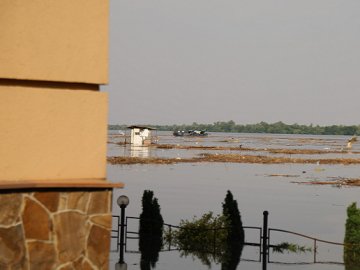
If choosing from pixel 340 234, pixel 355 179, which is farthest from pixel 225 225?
pixel 355 179

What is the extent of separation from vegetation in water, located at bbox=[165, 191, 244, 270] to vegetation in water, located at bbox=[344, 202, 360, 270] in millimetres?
3291

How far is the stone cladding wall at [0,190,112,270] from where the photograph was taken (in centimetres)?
508

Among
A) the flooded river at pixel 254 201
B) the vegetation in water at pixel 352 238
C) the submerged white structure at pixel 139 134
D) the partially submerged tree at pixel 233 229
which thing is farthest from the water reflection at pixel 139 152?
the vegetation in water at pixel 352 238

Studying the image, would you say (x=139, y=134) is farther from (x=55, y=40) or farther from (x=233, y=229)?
(x=55, y=40)

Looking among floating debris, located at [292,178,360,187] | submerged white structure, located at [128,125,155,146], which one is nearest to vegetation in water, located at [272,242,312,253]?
floating debris, located at [292,178,360,187]

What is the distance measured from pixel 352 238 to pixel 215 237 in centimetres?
423

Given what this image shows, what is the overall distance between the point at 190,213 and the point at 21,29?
3134cm

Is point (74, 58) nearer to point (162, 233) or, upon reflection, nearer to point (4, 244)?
point (4, 244)

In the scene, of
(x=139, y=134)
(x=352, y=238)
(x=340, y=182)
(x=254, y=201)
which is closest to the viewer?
(x=352, y=238)

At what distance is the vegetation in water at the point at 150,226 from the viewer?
66.7ft

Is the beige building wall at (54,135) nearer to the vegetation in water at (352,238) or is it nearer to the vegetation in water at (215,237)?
the vegetation in water at (215,237)

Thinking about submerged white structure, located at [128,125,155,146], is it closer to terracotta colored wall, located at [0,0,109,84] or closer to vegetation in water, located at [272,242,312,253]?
vegetation in water, located at [272,242,312,253]

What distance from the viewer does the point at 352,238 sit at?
2025 centimetres

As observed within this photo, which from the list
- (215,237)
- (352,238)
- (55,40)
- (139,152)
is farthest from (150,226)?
(139,152)
